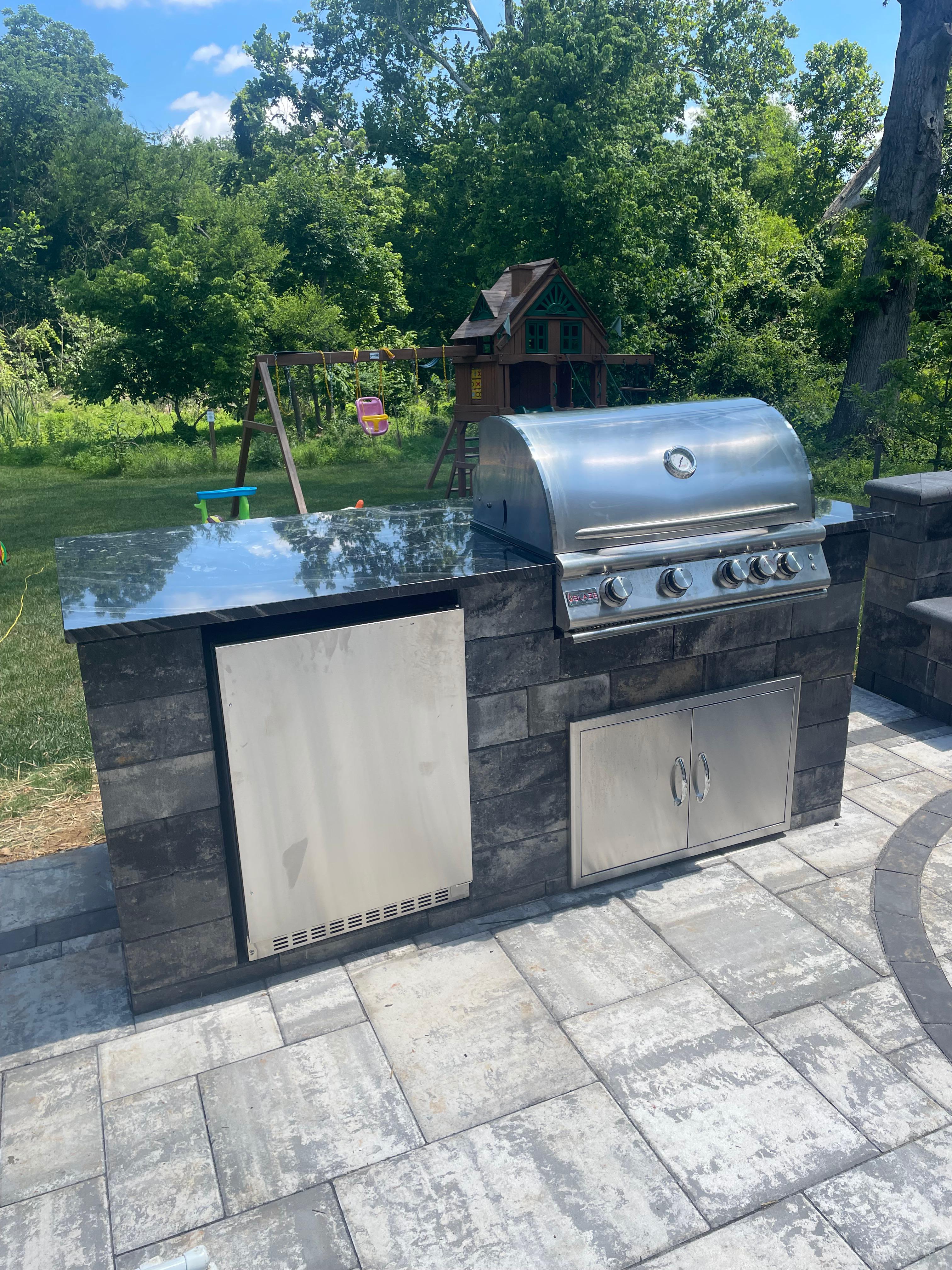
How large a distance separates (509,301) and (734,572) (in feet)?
41.4

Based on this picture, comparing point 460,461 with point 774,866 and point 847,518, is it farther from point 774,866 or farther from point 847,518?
point 774,866

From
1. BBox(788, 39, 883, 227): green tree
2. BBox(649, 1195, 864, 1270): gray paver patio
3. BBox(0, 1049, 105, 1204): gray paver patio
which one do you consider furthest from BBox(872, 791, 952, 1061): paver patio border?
BBox(788, 39, 883, 227): green tree

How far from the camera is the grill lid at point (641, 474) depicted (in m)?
3.88

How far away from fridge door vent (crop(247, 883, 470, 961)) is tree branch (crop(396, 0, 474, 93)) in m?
40.0

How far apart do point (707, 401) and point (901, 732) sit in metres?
3.09

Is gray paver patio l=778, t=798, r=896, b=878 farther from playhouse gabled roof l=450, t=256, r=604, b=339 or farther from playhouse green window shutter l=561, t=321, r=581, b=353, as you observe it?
playhouse green window shutter l=561, t=321, r=581, b=353

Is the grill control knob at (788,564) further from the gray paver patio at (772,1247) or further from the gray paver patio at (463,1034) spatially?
the gray paver patio at (772,1247)

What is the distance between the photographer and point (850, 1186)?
286 centimetres

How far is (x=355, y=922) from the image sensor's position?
400 cm

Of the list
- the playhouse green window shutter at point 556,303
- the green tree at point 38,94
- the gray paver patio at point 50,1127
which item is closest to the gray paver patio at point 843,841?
the gray paver patio at point 50,1127

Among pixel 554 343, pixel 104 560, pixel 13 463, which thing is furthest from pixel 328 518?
pixel 13 463

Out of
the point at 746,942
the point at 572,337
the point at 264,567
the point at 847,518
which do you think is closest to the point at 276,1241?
the point at 746,942

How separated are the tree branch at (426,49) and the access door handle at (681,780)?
39500 mm

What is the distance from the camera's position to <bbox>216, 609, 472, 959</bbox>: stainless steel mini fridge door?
3.56m
